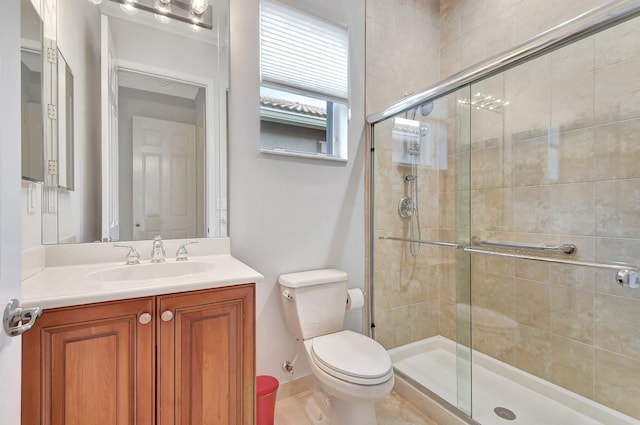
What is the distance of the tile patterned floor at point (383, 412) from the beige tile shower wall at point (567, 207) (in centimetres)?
55

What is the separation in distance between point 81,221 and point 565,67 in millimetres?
2476

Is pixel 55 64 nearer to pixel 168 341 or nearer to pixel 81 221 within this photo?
pixel 81 221

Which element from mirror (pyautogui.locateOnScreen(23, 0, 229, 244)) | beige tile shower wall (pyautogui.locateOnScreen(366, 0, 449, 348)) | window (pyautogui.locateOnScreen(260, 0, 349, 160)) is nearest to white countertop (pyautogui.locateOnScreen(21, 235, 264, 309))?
mirror (pyautogui.locateOnScreen(23, 0, 229, 244))

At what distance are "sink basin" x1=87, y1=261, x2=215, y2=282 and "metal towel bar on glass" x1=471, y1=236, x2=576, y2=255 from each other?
158 centimetres

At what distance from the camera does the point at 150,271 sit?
1351mm

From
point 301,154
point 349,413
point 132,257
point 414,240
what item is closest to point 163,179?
point 132,257

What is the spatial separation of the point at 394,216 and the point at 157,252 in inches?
58.3

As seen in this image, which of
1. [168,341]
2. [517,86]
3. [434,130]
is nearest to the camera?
[168,341]

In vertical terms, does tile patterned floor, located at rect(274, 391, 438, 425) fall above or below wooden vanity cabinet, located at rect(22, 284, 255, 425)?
below

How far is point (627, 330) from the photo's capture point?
143cm

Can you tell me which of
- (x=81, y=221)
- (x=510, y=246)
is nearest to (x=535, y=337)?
(x=510, y=246)

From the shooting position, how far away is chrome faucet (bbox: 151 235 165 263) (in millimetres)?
1421

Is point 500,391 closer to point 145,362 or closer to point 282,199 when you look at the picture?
point 282,199

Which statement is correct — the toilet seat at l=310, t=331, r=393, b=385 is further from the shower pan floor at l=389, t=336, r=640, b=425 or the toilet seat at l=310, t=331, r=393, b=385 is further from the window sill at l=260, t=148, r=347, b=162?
the window sill at l=260, t=148, r=347, b=162
